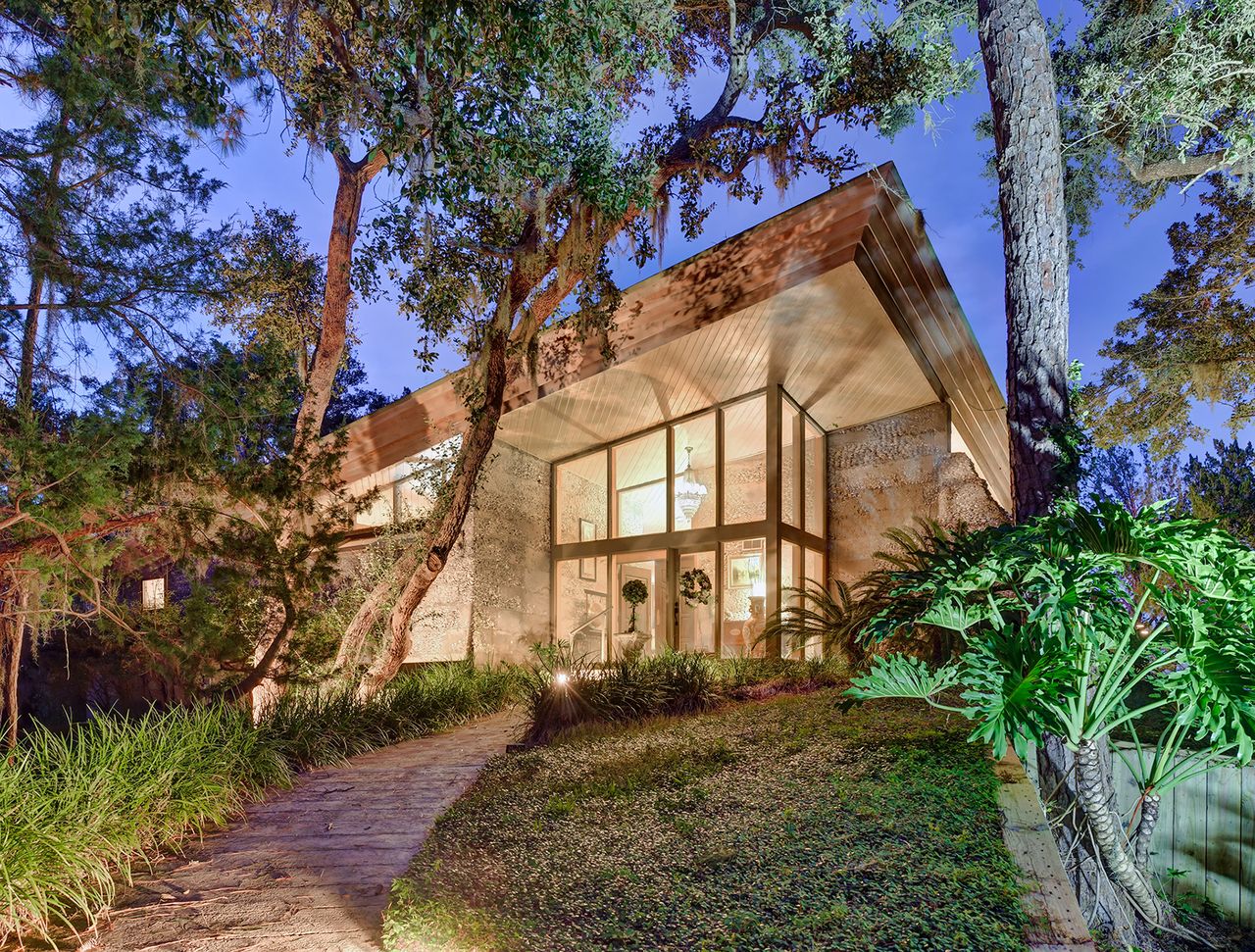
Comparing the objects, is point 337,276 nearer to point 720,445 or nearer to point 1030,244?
point 720,445

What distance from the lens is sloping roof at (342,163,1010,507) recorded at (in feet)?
21.8

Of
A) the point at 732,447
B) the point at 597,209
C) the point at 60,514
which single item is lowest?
the point at 60,514

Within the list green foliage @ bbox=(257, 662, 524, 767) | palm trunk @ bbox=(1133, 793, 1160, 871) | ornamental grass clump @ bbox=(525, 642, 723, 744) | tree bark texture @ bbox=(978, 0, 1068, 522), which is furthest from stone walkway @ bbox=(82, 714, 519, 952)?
tree bark texture @ bbox=(978, 0, 1068, 522)

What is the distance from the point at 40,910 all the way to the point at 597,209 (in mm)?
5523

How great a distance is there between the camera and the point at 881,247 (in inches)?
263

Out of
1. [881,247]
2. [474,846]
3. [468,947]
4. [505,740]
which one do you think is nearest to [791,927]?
[468,947]

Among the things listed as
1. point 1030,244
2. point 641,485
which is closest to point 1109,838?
point 1030,244

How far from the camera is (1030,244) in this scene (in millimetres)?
4223

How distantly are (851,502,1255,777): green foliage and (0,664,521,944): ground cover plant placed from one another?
10.9 ft

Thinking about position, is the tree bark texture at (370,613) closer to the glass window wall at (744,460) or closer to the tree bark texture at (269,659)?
the tree bark texture at (269,659)

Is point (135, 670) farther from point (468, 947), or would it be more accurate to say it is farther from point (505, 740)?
point (468, 947)

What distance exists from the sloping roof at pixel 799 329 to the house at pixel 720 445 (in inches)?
0.9

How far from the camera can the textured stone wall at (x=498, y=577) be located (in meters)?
9.45

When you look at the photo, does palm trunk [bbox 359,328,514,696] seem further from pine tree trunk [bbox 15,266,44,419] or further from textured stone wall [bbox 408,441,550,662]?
pine tree trunk [bbox 15,266,44,419]
